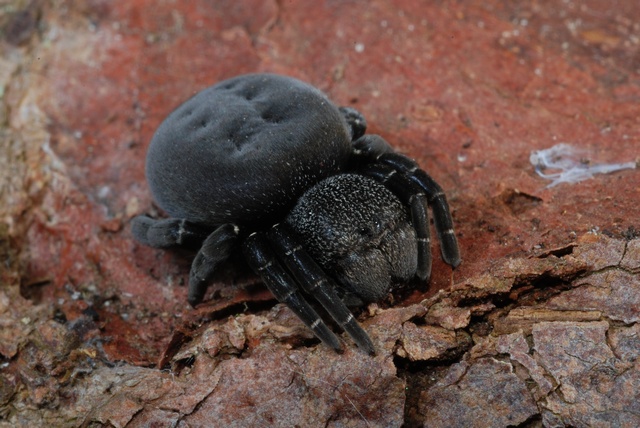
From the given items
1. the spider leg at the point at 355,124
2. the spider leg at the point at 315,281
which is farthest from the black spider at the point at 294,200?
the spider leg at the point at 355,124

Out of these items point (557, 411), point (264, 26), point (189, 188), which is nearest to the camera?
point (557, 411)

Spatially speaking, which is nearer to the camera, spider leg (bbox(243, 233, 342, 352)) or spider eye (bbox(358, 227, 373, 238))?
spider leg (bbox(243, 233, 342, 352))

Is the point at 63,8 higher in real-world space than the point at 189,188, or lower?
higher

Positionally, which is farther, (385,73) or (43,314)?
(385,73)

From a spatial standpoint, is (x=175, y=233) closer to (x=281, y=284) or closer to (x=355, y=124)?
(x=281, y=284)

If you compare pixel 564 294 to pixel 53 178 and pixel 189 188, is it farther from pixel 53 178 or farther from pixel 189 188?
pixel 53 178


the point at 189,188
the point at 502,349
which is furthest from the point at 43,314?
the point at 502,349

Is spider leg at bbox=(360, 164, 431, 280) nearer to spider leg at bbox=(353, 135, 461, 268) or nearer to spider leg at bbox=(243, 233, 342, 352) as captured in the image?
spider leg at bbox=(353, 135, 461, 268)

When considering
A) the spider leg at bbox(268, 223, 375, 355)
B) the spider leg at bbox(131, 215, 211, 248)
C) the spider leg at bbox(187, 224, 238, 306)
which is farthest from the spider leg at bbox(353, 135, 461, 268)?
the spider leg at bbox(131, 215, 211, 248)
